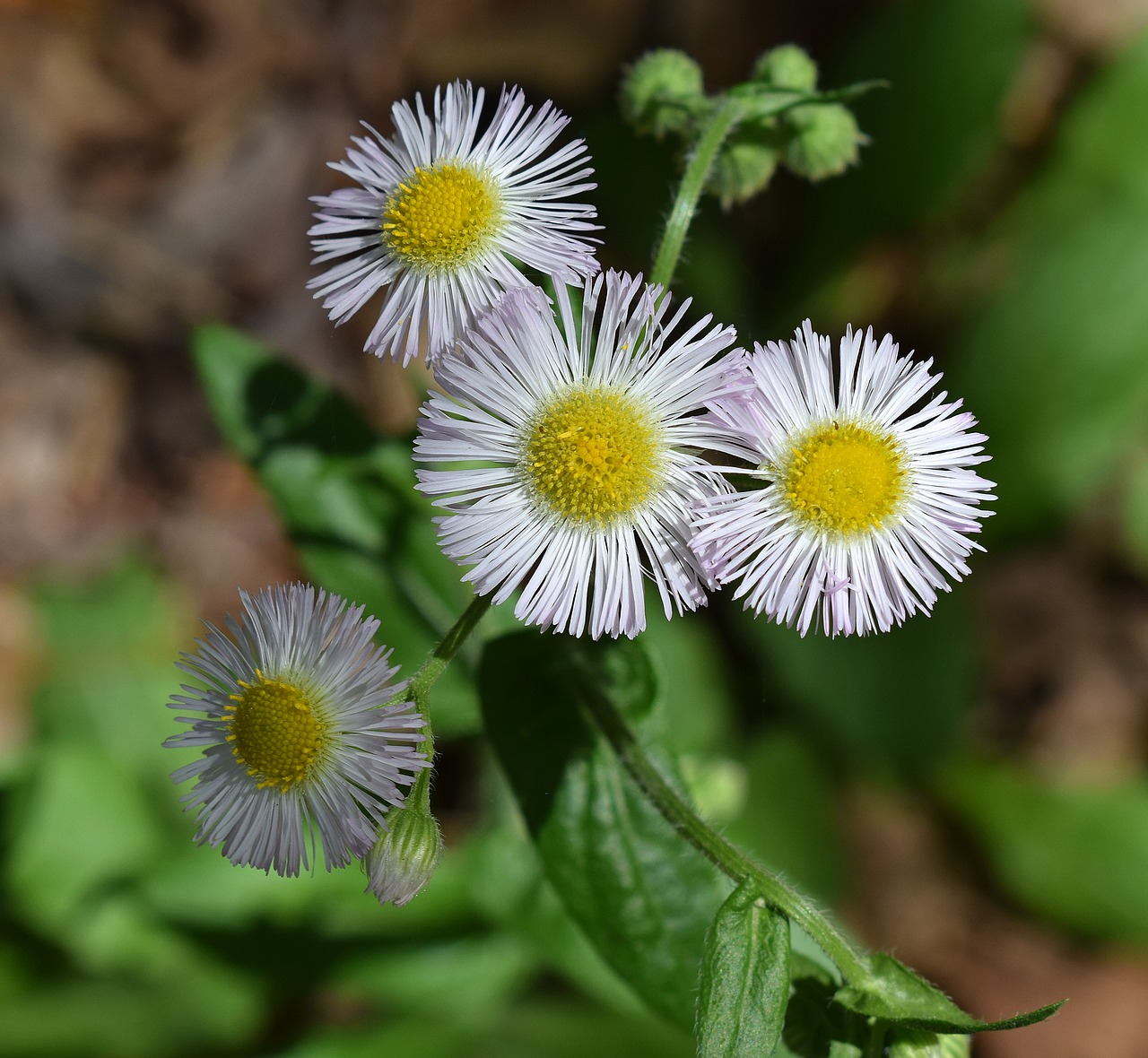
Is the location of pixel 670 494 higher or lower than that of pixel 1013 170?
lower

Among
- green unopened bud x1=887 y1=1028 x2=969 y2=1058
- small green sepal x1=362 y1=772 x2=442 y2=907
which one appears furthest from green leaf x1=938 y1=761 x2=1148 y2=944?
small green sepal x1=362 y1=772 x2=442 y2=907

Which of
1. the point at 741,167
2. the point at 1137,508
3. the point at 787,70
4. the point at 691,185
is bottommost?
the point at 691,185

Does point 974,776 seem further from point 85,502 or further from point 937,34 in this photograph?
point 85,502

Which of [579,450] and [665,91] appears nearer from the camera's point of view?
[579,450]

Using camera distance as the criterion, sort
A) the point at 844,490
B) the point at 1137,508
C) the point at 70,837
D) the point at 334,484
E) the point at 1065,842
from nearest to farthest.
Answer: the point at 844,490, the point at 334,484, the point at 70,837, the point at 1065,842, the point at 1137,508

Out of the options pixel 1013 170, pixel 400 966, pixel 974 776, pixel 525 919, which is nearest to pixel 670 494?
pixel 525 919

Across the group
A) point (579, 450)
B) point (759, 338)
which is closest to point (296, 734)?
point (579, 450)

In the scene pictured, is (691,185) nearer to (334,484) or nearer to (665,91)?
(665,91)
